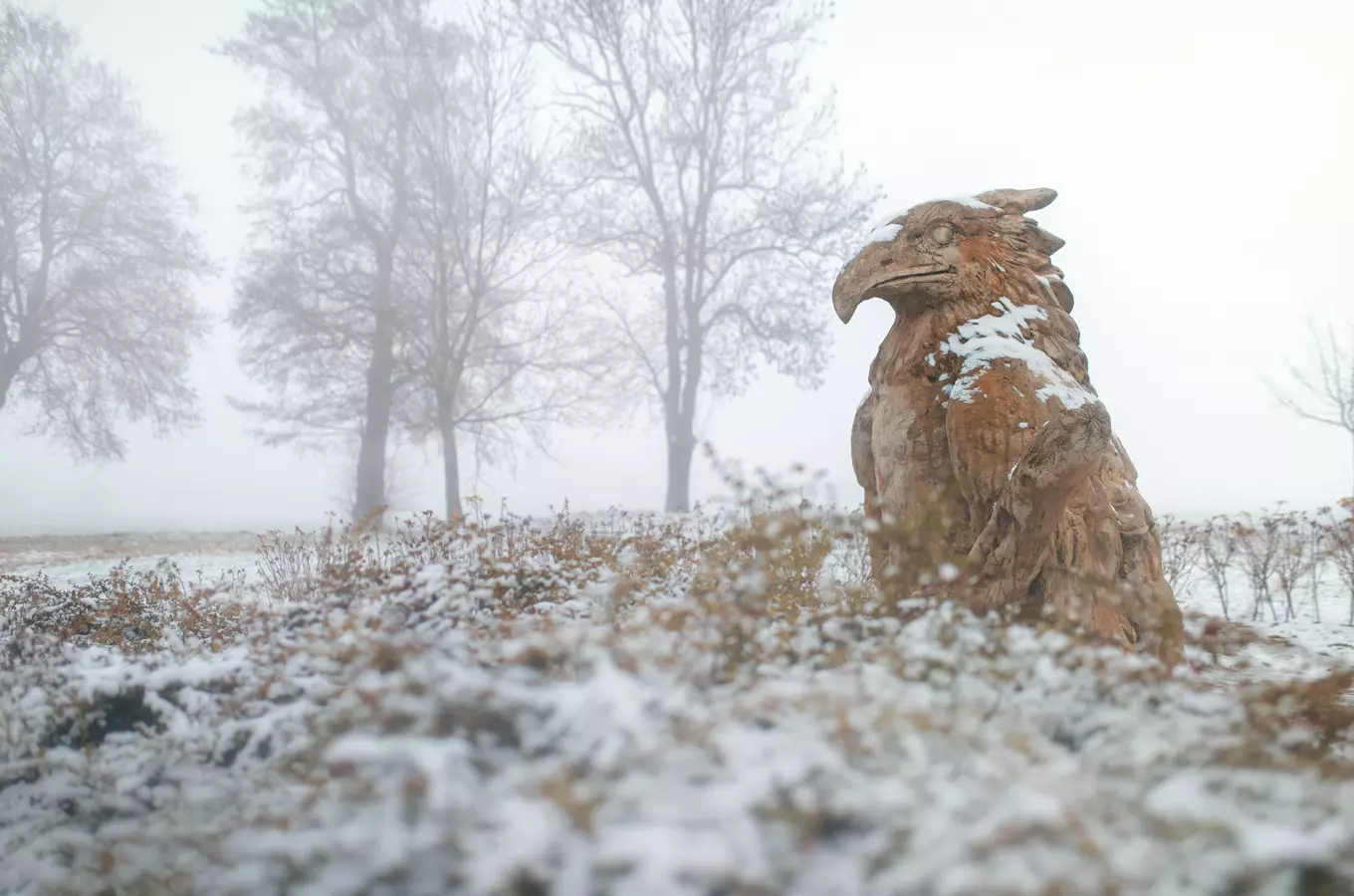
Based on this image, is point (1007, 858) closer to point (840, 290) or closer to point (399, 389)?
point (840, 290)

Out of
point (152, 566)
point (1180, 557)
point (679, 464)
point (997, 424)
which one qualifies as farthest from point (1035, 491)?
point (679, 464)

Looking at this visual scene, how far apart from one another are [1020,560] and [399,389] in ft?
45.1

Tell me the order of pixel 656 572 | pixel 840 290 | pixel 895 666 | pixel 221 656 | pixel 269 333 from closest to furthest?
pixel 895 666, pixel 221 656, pixel 840 290, pixel 656 572, pixel 269 333

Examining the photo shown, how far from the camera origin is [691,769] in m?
1.34

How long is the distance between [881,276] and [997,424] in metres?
0.88

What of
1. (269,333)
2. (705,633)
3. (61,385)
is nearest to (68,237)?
(61,385)

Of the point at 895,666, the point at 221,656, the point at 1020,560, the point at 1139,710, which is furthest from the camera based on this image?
the point at 1020,560

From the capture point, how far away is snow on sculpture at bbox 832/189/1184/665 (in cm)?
307

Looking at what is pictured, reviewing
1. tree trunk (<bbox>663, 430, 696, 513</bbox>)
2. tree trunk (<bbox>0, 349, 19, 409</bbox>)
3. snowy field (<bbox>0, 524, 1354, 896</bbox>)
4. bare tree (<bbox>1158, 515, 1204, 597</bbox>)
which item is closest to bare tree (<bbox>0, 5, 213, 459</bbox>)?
tree trunk (<bbox>0, 349, 19, 409</bbox>)

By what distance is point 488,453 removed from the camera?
51.5 ft

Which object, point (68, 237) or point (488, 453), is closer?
point (68, 237)

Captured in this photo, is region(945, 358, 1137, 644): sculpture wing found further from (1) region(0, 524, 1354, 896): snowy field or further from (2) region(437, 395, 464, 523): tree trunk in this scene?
(2) region(437, 395, 464, 523): tree trunk

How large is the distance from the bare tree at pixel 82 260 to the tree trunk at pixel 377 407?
432 centimetres

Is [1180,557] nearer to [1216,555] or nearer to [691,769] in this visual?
[1216,555]
